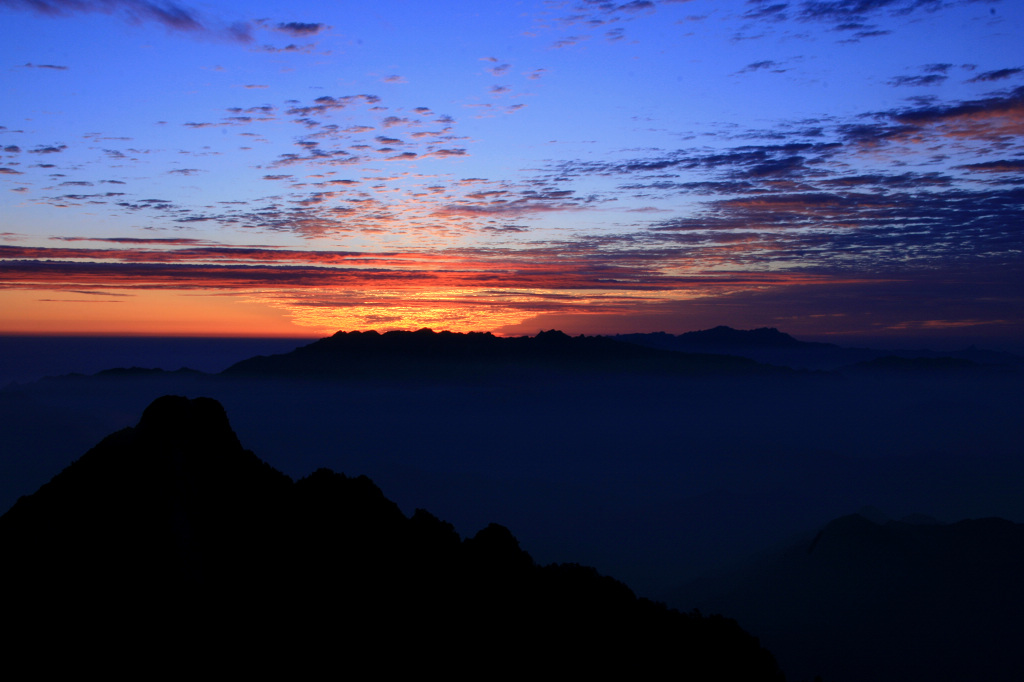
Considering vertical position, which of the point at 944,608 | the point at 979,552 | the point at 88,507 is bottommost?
the point at 944,608

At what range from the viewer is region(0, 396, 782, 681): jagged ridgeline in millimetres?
21984

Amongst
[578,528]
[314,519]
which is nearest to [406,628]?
[314,519]

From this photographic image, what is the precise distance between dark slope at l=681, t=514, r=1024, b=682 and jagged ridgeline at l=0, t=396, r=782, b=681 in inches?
2516

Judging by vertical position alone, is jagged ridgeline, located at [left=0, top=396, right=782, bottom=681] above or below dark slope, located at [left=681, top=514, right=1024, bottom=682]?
above

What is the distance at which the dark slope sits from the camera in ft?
278

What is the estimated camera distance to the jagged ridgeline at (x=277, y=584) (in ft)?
72.1

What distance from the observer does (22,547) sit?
2295 cm

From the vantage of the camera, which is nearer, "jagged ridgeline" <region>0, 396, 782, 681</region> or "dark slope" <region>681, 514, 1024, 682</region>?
"jagged ridgeline" <region>0, 396, 782, 681</region>

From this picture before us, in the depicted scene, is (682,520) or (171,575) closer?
(171,575)

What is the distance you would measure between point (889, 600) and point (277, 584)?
105050mm

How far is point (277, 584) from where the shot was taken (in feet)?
86.5

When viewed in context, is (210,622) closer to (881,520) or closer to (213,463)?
(213,463)

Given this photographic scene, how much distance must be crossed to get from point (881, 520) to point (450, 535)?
13168 centimetres

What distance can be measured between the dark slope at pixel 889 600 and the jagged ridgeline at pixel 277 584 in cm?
6390
